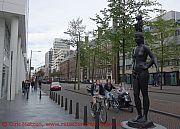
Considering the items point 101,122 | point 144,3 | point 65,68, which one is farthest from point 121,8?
point 65,68

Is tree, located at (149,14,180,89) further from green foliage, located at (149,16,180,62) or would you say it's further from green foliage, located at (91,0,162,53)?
green foliage, located at (91,0,162,53)

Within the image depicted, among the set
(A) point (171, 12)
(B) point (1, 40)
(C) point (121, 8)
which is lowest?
(B) point (1, 40)

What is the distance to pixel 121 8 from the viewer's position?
19.6 metres

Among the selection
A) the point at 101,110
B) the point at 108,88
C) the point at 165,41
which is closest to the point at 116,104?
the point at 108,88

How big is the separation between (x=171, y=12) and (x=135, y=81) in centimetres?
5979

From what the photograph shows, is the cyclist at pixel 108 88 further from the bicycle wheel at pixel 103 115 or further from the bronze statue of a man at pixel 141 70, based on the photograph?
the bronze statue of a man at pixel 141 70

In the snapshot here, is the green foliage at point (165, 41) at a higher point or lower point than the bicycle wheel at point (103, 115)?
higher

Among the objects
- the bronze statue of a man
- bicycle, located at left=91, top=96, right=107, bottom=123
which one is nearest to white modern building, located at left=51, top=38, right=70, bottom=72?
bicycle, located at left=91, top=96, right=107, bottom=123

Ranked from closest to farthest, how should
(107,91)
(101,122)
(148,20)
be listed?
(101,122)
(107,91)
(148,20)

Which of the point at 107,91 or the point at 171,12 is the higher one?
the point at 171,12

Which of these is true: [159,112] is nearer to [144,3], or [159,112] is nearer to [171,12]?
[144,3]

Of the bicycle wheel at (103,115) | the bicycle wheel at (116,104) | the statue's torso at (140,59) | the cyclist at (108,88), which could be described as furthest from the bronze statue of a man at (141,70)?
the cyclist at (108,88)

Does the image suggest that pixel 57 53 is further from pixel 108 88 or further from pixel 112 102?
pixel 108 88

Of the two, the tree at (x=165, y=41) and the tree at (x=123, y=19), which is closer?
the tree at (x=123, y=19)
